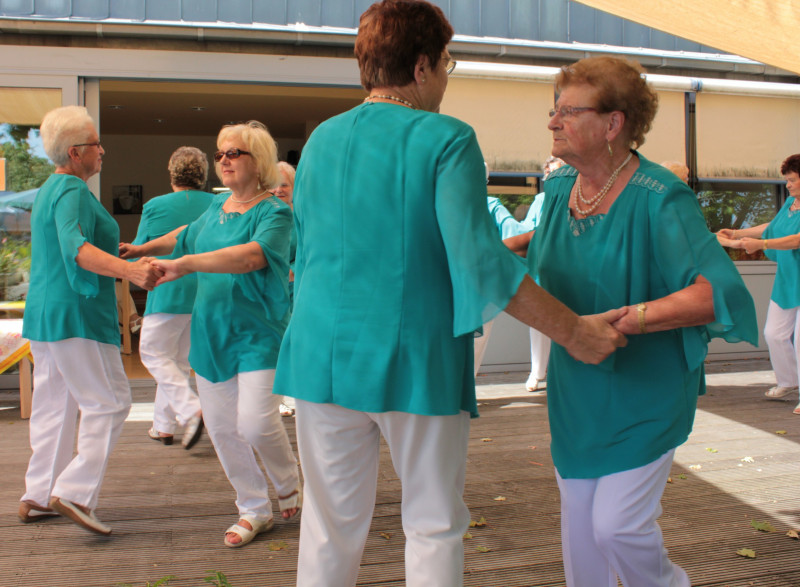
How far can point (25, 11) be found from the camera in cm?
773

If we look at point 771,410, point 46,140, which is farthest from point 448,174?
point 771,410

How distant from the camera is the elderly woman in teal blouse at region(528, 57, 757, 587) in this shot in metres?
2.25

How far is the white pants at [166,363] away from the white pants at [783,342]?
508 centimetres

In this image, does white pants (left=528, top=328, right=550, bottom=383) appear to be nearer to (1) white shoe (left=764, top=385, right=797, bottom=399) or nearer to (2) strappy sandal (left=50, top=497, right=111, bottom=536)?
(1) white shoe (left=764, top=385, right=797, bottom=399)

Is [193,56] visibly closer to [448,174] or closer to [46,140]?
[46,140]

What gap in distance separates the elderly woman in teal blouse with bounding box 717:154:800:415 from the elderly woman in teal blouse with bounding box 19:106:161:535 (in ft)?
16.2

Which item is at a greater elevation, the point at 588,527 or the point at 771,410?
the point at 588,527

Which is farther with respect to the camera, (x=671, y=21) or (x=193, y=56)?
(x=193, y=56)

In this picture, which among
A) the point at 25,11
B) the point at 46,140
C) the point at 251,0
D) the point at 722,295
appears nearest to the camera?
the point at 722,295

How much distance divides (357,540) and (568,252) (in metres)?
1.04

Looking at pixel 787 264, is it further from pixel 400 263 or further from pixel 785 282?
pixel 400 263

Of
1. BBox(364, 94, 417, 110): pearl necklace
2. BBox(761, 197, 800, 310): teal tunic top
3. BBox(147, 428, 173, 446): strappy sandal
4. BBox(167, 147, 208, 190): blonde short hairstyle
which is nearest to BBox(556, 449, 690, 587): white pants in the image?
BBox(364, 94, 417, 110): pearl necklace

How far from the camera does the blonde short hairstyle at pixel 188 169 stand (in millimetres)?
5895

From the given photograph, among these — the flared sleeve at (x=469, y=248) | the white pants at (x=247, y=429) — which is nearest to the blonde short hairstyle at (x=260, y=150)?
the white pants at (x=247, y=429)
